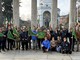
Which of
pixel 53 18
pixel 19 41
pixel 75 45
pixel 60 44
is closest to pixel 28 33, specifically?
pixel 19 41

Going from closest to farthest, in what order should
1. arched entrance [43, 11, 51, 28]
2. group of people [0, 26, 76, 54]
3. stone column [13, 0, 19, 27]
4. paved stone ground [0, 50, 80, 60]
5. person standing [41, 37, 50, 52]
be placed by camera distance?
1. paved stone ground [0, 50, 80, 60]
2. person standing [41, 37, 50, 52]
3. group of people [0, 26, 76, 54]
4. stone column [13, 0, 19, 27]
5. arched entrance [43, 11, 51, 28]

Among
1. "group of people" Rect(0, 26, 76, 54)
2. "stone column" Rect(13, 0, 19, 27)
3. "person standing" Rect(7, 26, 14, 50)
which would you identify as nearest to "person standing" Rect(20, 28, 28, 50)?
"group of people" Rect(0, 26, 76, 54)

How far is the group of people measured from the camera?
2270cm

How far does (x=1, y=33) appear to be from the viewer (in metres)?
22.9

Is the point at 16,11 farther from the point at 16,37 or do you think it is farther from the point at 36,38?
the point at 36,38

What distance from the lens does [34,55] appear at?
21.5 meters

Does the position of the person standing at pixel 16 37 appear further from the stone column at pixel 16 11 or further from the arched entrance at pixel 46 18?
the arched entrance at pixel 46 18

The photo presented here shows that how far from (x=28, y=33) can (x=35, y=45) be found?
1.22 metres

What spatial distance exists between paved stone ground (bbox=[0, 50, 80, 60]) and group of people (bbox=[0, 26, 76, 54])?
0.66 m

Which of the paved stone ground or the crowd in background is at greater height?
the crowd in background

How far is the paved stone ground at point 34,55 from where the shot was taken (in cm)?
2033

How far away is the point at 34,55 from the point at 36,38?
268cm

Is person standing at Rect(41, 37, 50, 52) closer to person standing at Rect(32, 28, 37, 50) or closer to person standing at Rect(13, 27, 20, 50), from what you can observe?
person standing at Rect(32, 28, 37, 50)

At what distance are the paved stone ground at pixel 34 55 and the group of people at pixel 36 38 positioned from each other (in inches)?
26.0
